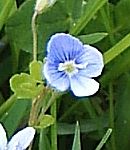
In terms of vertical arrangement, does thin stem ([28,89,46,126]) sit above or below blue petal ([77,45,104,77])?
below

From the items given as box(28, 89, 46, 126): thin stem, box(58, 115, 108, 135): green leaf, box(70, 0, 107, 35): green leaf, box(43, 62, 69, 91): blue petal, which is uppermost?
box(70, 0, 107, 35): green leaf

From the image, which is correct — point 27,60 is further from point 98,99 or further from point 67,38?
point 67,38

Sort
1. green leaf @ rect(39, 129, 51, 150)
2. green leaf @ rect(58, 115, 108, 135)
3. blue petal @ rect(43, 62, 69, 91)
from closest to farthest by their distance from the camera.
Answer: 1. blue petal @ rect(43, 62, 69, 91)
2. green leaf @ rect(39, 129, 51, 150)
3. green leaf @ rect(58, 115, 108, 135)

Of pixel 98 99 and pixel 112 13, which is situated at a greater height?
pixel 112 13

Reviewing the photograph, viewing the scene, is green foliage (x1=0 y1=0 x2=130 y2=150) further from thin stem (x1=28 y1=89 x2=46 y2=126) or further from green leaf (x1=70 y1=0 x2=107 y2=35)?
thin stem (x1=28 y1=89 x2=46 y2=126)

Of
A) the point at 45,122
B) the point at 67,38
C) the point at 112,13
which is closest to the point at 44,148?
the point at 45,122

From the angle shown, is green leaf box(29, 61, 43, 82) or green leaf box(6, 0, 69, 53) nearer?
green leaf box(29, 61, 43, 82)

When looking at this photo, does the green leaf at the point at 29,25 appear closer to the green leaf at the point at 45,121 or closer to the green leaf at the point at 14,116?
the green leaf at the point at 14,116

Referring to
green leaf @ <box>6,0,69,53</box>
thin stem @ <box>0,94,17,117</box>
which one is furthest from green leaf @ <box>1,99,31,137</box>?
green leaf @ <box>6,0,69,53</box>

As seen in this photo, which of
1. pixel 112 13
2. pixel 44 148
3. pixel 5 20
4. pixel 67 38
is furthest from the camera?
pixel 112 13
